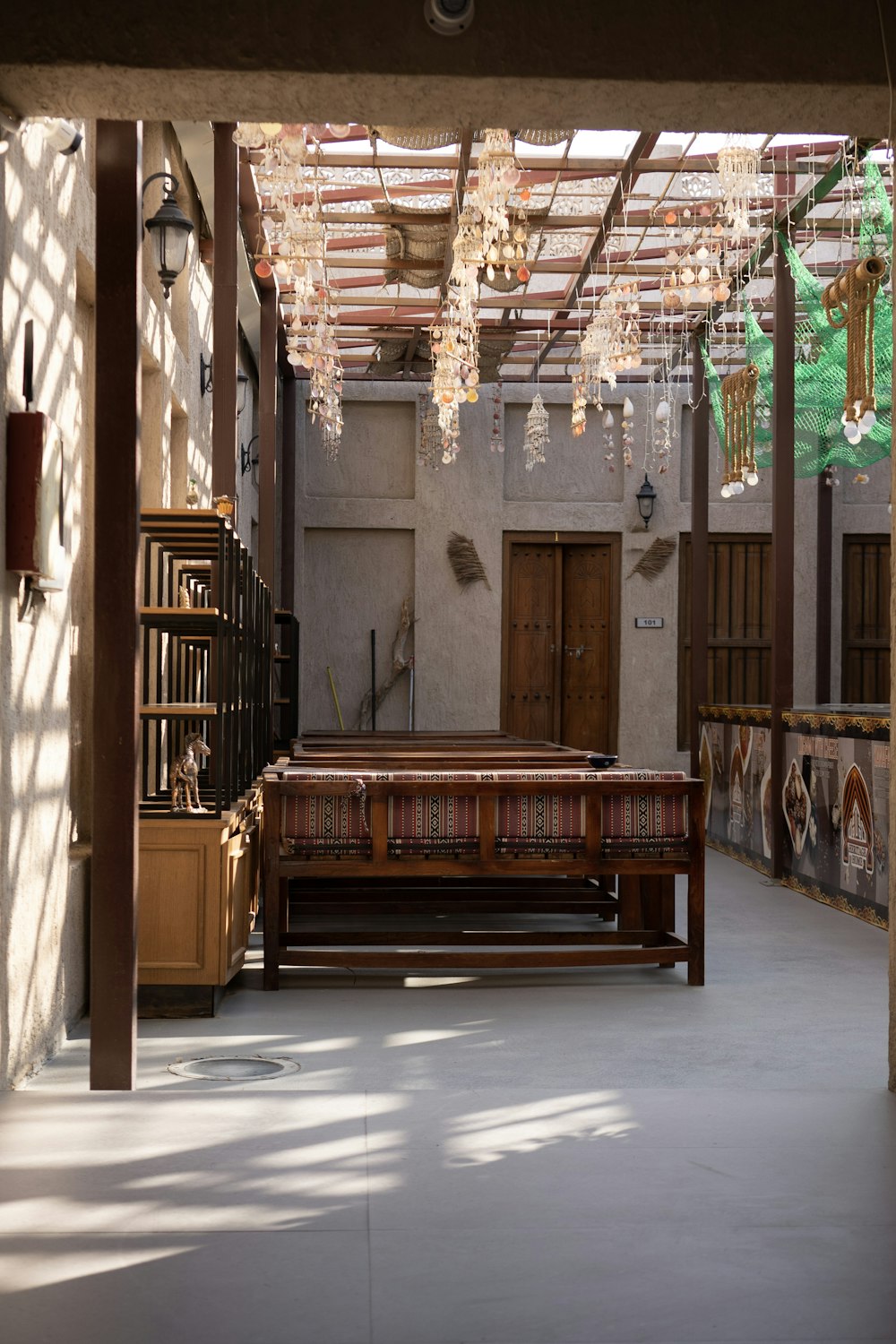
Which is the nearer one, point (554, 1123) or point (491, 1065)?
point (554, 1123)

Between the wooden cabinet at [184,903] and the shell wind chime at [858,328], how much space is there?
3.20m

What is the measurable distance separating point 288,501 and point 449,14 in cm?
Result: 1133

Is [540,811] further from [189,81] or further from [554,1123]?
[189,81]

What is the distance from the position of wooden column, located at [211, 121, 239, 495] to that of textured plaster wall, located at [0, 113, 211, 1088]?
1200 mm

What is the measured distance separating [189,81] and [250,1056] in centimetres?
308

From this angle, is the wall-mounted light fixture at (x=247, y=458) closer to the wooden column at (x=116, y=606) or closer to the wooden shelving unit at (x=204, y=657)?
the wooden shelving unit at (x=204, y=657)

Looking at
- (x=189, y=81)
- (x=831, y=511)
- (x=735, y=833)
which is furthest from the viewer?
(x=831, y=511)

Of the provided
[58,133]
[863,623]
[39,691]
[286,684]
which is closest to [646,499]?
[863,623]

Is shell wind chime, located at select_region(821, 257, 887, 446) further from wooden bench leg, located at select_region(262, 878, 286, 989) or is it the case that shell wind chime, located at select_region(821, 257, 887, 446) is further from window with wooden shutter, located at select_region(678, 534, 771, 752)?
window with wooden shutter, located at select_region(678, 534, 771, 752)

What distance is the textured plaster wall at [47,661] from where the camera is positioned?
438 cm

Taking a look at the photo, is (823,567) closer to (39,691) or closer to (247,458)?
(247,458)

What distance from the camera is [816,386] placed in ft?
33.1

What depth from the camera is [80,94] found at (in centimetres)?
383

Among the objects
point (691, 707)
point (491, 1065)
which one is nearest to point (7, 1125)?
point (491, 1065)
